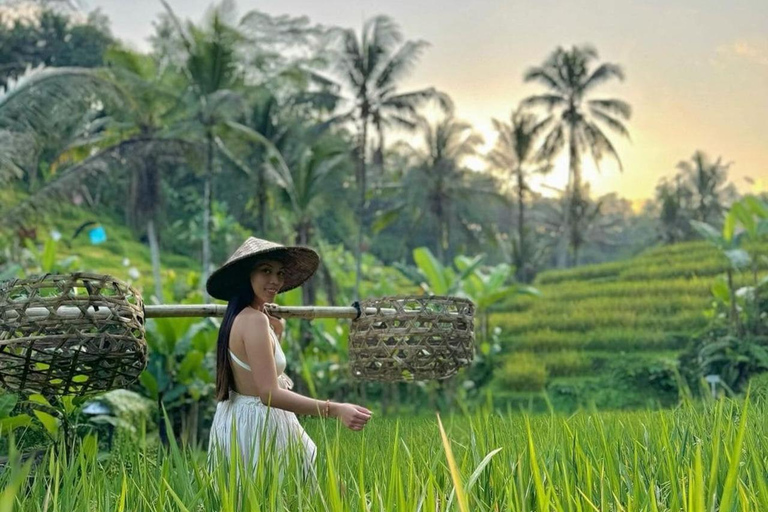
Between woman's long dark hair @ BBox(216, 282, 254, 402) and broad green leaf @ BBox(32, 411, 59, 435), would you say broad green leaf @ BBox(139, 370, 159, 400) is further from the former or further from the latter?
woman's long dark hair @ BBox(216, 282, 254, 402)

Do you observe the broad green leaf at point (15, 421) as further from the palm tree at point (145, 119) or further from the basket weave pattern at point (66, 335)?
the palm tree at point (145, 119)

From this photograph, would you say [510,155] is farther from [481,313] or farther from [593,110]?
[481,313]

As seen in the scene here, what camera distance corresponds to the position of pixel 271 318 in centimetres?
277

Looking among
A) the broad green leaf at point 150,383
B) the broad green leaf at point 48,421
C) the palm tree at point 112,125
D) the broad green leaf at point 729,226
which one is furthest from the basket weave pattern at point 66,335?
the broad green leaf at point 729,226

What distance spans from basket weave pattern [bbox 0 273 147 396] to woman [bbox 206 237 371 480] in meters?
0.27

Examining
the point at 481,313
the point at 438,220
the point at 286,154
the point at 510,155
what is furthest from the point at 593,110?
the point at 481,313

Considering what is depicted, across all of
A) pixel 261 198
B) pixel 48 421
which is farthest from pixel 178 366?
pixel 261 198

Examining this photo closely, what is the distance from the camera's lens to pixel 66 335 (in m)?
2.13

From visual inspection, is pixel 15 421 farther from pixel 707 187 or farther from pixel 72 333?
pixel 707 187

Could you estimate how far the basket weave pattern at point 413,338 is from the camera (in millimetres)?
2850

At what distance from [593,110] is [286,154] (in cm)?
1221

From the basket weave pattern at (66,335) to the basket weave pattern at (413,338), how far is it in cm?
86

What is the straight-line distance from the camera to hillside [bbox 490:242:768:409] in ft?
42.5

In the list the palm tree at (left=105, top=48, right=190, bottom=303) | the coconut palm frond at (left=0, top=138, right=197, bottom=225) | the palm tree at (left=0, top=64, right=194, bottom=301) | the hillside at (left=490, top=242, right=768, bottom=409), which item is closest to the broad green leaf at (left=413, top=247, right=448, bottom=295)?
the hillside at (left=490, top=242, right=768, bottom=409)
